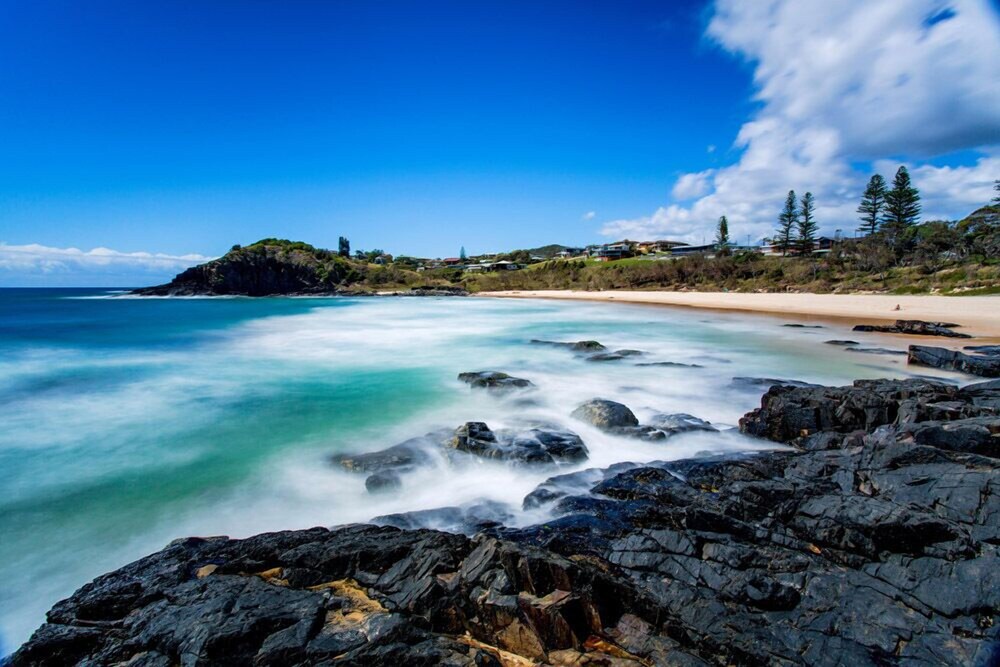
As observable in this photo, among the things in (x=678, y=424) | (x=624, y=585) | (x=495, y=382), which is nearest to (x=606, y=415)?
(x=678, y=424)

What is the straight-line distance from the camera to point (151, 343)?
27734 mm

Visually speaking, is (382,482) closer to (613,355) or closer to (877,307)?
(613,355)

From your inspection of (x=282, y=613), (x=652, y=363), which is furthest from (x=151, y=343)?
(x=282, y=613)

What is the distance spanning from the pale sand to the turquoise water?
6080 mm

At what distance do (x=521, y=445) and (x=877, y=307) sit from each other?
3226 cm

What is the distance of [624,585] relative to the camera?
4023mm

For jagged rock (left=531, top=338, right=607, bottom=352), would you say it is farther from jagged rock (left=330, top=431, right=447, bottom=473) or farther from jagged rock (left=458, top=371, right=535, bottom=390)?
jagged rock (left=330, top=431, right=447, bottom=473)

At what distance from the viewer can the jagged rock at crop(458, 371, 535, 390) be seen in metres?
13.3

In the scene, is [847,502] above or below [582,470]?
above

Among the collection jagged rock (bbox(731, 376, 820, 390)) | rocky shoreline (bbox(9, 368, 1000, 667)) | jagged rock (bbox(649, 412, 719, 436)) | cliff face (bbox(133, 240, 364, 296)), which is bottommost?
jagged rock (bbox(731, 376, 820, 390))

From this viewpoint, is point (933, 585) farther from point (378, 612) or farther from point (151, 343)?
point (151, 343)

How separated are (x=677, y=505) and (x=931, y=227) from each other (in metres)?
61.5

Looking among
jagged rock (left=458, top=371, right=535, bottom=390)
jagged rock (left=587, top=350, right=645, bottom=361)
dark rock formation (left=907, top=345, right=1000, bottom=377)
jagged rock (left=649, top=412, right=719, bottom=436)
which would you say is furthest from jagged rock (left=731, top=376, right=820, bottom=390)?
jagged rock (left=458, top=371, right=535, bottom=390)

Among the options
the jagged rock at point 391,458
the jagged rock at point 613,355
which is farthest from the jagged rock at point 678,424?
the jagged rock at point 613,355
